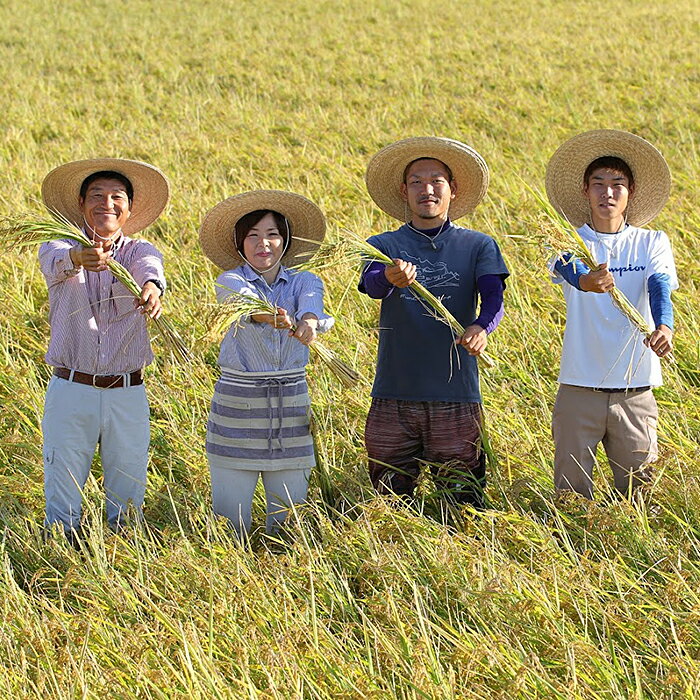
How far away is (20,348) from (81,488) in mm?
1415

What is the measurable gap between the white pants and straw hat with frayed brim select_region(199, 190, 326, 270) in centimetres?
58

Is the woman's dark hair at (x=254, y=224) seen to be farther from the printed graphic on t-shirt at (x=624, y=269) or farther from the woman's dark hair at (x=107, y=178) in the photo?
the printed graphic on t-shirt at (x=624, y=269)

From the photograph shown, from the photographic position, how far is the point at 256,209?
3.39m

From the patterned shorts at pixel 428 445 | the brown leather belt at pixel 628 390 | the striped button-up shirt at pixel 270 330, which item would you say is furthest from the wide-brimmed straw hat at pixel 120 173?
the brown leather belt at pixel 628 390

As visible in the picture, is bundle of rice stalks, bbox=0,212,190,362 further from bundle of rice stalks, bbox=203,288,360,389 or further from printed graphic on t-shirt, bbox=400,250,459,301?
printed graphic on t-shirt, bbox=400,250,459,301

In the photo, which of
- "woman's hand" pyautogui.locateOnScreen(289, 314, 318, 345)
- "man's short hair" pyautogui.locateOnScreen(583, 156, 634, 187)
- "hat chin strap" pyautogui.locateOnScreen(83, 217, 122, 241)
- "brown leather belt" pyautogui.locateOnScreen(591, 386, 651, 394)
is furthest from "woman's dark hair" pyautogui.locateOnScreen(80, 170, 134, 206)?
"brown leather belt" pyautogui.locateOnScreen(591, 386, 651, 394)

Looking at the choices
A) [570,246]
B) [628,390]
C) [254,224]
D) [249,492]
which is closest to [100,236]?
[254,224]

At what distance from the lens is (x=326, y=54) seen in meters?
13.0

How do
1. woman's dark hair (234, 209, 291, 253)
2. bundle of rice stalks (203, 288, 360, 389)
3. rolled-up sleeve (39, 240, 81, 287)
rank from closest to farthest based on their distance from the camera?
bundle of rice stalks (203, 288, 360, 389) < rolled-up sleeve (39, 240, 81, 287) < woman's dark hair (234, 209, 291, 253)

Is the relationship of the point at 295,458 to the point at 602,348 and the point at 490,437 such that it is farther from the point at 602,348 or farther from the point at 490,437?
the point at 602,348

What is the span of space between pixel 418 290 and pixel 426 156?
557 millimetres

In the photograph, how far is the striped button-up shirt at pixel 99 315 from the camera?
3242 millimetres

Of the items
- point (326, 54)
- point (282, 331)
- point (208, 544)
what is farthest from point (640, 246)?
point (326, 54)

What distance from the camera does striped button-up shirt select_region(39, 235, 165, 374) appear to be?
3.24 m
